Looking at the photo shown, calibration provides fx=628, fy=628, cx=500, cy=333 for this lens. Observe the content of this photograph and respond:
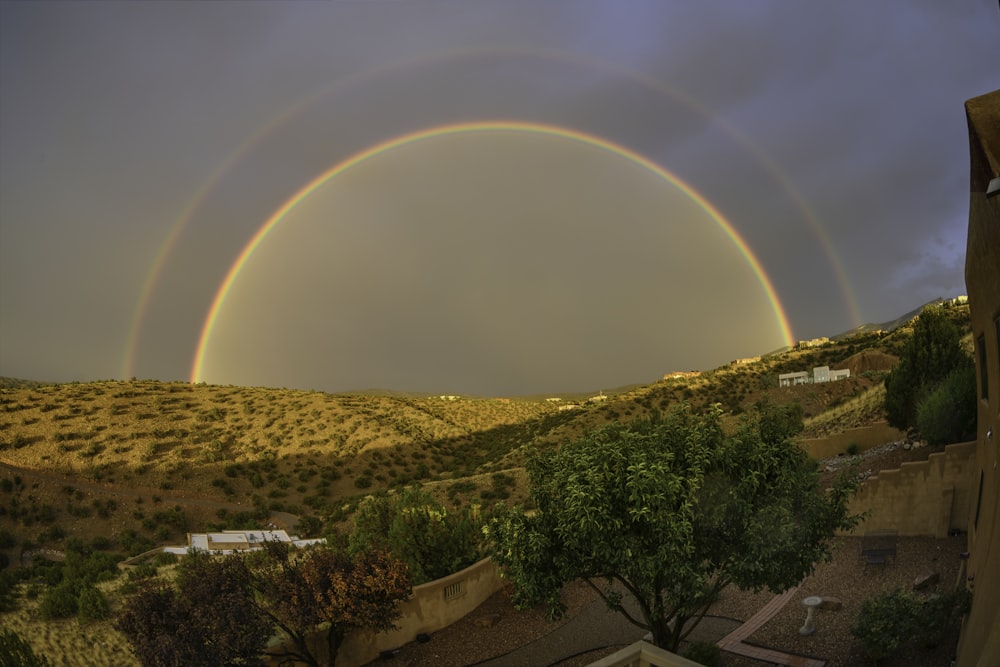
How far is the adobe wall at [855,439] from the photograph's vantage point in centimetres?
2798

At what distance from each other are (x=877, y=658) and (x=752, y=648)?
264 cm

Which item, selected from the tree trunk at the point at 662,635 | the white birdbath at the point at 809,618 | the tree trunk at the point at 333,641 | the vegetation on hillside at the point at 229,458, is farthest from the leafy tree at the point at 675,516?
the vegetation on hillside at the point at 229,458

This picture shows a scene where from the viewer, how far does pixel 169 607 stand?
12.7 meters

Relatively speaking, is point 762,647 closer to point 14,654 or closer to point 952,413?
point 952,413

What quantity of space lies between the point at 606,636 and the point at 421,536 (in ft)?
21.2

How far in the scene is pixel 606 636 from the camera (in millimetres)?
15859

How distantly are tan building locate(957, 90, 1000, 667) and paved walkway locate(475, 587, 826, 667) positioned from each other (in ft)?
14.2

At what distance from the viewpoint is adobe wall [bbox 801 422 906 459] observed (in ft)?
91.8

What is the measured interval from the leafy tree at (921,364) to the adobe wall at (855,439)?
1948mm

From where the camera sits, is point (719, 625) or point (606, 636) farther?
point (606, 636)

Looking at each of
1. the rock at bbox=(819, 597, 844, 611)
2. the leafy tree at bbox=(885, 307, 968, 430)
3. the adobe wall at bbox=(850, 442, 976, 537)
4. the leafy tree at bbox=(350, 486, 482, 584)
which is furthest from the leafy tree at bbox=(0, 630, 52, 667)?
the leafy tree at bbox=(885, 307, 968, 430)

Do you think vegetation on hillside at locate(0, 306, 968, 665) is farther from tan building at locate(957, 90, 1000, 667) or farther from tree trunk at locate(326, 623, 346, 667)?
tan building at locate(957, 90, 1000, 667)

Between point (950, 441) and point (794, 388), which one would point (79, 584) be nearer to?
point (950, 441)

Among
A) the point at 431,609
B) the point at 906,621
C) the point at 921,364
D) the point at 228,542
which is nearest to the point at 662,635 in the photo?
the point at 906,621
